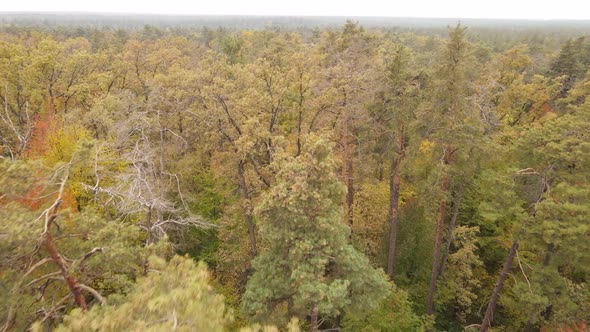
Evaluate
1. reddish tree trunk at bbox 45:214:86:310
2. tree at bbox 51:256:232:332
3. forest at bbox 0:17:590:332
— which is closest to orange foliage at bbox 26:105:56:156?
forest at bbox 0:17:590:332

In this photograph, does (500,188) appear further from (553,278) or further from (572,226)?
(553,278)

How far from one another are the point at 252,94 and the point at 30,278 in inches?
376

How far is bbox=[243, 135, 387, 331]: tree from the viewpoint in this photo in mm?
10070

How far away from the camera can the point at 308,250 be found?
10266 millimetres

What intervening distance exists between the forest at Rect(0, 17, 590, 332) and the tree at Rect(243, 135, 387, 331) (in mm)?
64

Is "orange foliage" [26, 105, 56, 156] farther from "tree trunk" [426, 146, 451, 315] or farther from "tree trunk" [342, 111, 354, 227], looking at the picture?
"tree trunk" [426, 146, 451, 315]

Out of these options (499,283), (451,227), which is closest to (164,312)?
(499,283)

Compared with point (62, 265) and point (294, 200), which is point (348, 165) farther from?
point (62, 265)

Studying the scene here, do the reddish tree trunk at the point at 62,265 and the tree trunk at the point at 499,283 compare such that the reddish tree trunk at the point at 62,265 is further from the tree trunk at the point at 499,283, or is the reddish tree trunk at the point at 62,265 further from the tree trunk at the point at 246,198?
the tree trunk at the point at 499,283

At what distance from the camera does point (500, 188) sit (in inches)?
519

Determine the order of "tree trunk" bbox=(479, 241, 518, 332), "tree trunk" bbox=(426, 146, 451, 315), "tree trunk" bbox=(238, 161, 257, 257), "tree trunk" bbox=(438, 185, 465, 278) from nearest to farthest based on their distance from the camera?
"tree trunk" bbox=(479, 241, 518, 332)
"tree trunk" bbox=(426, 146, 451, 315)
"tree trunk" bbox=(238, 161, 257, 257)
"tree trunk" bbox=(438, 185, 465, 278)

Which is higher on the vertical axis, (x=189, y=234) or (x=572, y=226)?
(x=572, y=226)

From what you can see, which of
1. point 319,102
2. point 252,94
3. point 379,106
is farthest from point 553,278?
point 252,94

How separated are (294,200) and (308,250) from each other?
4.97ft
